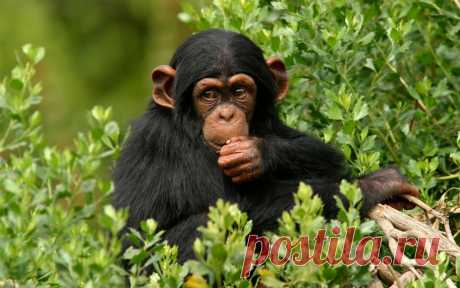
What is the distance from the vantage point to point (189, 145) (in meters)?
6.71

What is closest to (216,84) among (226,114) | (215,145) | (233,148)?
(226,114)

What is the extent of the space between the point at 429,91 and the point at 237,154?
5.55 ft

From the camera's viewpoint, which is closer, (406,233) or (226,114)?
(406,233)

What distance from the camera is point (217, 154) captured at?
6656 mm

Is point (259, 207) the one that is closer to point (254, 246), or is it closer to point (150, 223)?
point (254, 246)

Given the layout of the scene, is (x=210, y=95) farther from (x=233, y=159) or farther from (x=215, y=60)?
(x=233, y=159)

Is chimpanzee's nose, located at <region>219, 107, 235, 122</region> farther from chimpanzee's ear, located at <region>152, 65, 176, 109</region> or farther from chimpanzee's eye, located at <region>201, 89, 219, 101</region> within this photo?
chimpanzee's ear, located at <region>152, 65, 176, 109</region>

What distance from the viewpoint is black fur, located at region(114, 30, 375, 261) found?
6590 mm

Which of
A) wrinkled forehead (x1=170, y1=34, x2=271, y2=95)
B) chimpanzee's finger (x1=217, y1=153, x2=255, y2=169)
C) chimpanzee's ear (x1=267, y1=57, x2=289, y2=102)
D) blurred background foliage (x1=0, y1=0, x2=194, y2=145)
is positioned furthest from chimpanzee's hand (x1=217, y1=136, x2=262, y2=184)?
blurred background foliage (x1=0, y1=0, x2=194, y2=145)

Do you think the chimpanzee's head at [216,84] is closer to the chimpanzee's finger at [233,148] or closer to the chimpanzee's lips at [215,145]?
the chimpanzee's lips at [215,145]

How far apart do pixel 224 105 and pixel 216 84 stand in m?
0.13

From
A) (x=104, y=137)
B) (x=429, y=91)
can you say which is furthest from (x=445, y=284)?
(x=429, y=91)

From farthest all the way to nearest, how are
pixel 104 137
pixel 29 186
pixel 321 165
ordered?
1. pixel 321 165
2. pixel 104 137
3. pixel 29 186

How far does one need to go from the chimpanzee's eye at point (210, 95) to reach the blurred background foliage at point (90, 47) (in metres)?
5.55
